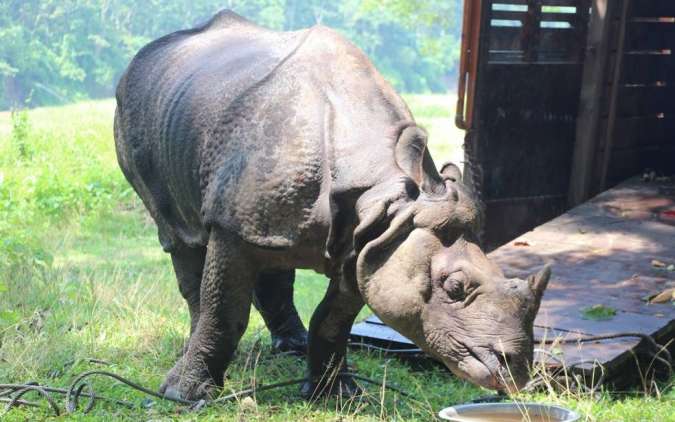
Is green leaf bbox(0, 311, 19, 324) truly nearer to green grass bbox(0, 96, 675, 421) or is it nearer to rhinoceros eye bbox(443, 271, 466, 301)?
green grass bbox(0, 96, 675, 421)

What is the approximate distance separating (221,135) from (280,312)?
1.68 metres

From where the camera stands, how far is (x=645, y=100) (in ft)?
33.3

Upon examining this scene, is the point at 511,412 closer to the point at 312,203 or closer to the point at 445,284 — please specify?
the point at 445,284

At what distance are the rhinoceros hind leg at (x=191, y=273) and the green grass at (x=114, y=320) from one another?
424 mm

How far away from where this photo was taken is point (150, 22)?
24.8 m

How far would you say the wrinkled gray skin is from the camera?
14.8ft

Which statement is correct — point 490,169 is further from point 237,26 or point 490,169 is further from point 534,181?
point 237,26

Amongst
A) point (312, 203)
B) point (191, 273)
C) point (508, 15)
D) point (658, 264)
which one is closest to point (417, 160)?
point (312, 203)

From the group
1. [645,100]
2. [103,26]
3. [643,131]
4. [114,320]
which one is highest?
[645,100]

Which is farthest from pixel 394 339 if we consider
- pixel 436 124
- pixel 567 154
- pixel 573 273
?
pixel 436 124

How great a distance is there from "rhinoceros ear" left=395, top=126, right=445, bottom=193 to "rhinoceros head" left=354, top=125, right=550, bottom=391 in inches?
0.5

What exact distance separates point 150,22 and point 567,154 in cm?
1711

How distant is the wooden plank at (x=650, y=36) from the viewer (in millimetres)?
9805

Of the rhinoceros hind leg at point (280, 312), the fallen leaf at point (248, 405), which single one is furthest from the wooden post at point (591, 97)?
the fallen leaf at point (248, 405)
